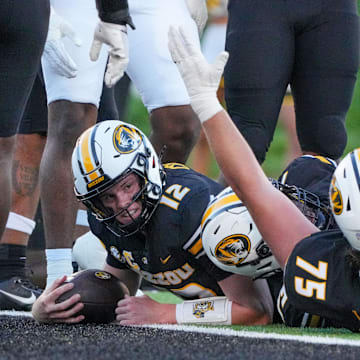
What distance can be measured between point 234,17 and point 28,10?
1.02 m

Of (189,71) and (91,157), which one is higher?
(189,71)

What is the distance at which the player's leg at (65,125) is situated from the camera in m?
3.23

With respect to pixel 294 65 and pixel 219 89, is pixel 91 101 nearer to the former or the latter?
pixel 294 65

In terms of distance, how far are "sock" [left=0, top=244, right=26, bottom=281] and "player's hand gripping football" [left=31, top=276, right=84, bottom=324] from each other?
82 cm

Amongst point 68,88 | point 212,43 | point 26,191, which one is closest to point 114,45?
point 68,88

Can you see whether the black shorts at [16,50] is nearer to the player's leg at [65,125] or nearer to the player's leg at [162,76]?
the player's leg at [65,125]

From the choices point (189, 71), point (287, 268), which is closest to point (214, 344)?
point (287, 268)

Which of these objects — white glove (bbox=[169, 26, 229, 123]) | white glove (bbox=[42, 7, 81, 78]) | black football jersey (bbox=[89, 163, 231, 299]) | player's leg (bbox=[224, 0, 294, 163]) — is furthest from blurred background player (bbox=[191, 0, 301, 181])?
white glove (bbox=[169, 26, 229, 123])

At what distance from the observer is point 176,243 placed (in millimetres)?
2688

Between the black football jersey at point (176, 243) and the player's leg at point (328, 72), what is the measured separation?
63 centimetres

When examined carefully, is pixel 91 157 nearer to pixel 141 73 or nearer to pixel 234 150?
pixel 234 150

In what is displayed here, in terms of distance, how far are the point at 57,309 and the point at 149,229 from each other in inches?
16.2

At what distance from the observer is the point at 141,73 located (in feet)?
11.9

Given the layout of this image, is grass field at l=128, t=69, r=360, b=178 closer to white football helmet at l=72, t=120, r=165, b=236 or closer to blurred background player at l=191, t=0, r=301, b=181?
blurred background player at l=191, t=0, r=301, b=181
